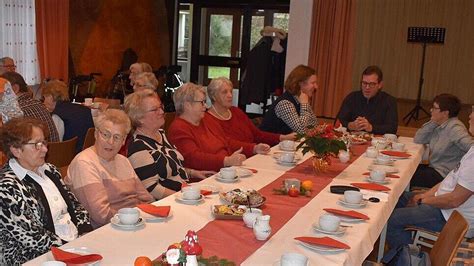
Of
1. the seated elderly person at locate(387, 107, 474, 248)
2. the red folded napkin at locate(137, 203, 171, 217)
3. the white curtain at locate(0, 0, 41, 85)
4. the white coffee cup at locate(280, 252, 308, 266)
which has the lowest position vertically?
the seated elderly person at locate(387, 107, 474, 248)

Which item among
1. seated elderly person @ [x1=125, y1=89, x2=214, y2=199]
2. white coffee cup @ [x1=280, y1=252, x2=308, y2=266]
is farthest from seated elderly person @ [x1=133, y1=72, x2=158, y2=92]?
white coffee cup @ [x1=280, y1=252, x2=308, y2=266]

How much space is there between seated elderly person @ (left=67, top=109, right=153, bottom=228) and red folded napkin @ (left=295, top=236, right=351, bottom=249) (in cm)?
114

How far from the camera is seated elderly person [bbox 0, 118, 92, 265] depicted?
237 centimetres

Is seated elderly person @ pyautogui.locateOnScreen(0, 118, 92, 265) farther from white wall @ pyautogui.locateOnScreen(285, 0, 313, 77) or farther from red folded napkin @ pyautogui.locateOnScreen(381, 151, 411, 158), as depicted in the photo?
white wall @ pyautogui.locateOnScreen(285, 0, 313, 77)

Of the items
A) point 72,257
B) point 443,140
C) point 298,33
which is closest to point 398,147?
point 443,140

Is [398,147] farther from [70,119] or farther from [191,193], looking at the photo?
[70,119]

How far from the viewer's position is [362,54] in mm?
11477

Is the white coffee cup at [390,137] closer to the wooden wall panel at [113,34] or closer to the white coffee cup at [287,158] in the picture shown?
the white coffee cup at [287,158]

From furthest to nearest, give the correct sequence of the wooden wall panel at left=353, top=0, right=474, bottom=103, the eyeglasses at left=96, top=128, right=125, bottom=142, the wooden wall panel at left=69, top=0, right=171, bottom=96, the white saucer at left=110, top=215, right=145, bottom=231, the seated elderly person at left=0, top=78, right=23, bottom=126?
the wooden wall panel at left=353, top=0, right=474, bottom=103 < the wooden wall panel at left=69, top=0, right=171, bottom=96 < the seated elderly person at left=0, top=78, right=23, bottom=126 < the eyeglasses at left=96, top=128, right=125, bottom=142 < the white saucer at left=110, top=215, right=145, bottom=231

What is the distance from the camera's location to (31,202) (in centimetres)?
246

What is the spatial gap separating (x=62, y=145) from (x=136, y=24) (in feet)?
21.7

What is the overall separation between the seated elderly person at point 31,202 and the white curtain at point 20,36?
5282 mm

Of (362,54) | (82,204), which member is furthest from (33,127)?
(362,54)

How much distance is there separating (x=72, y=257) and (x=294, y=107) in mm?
3493
